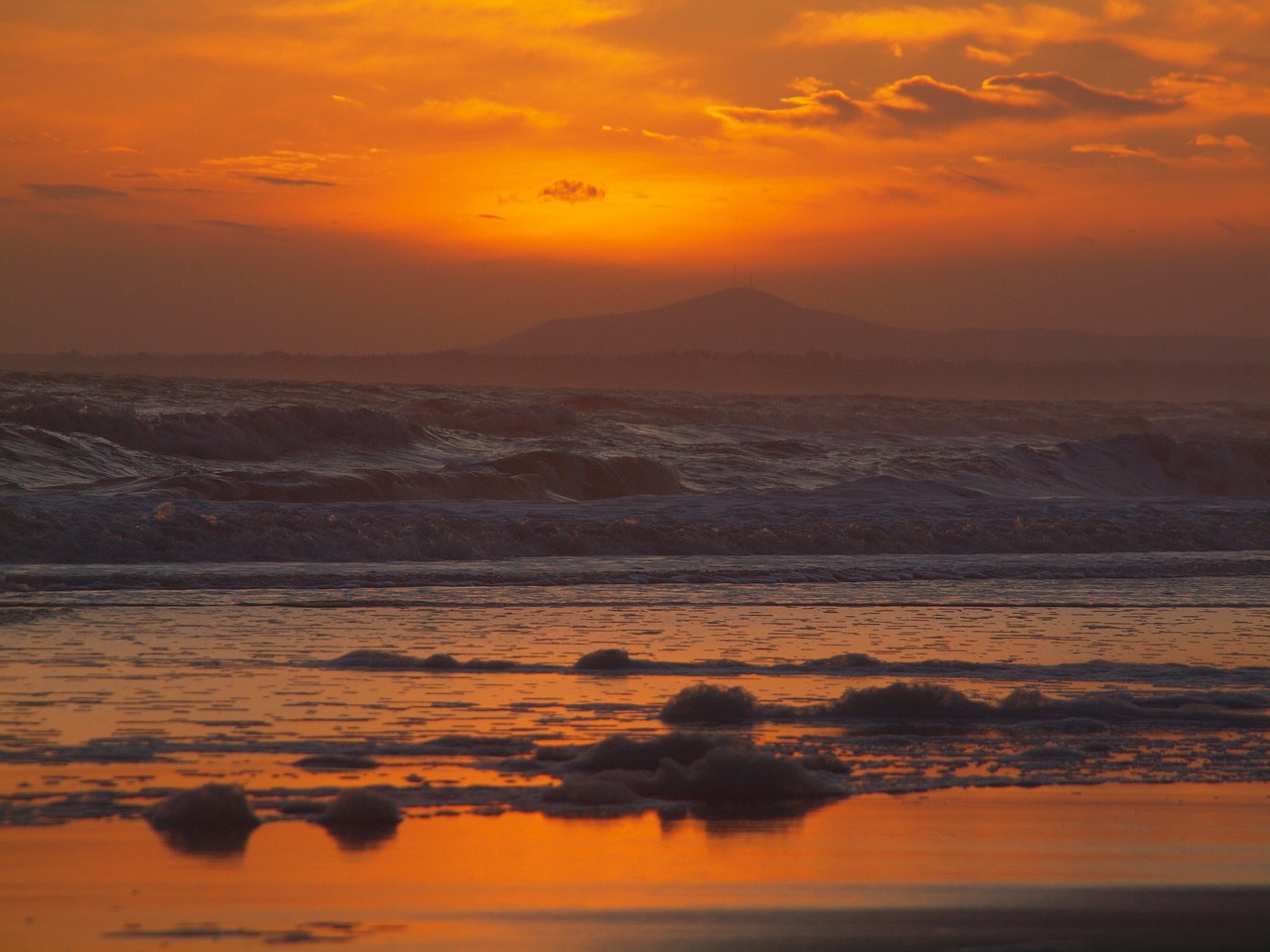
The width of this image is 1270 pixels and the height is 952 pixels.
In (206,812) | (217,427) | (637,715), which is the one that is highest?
(217,427)

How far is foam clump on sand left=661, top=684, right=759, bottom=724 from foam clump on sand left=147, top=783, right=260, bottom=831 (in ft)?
7.89

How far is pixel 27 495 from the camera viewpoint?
51.0ft

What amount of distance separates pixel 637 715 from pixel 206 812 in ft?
8.08

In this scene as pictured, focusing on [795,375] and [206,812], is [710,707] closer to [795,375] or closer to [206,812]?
[206,812]

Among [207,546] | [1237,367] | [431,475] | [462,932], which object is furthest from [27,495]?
[1237,367]

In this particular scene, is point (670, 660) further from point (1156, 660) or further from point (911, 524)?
point (911, 524)

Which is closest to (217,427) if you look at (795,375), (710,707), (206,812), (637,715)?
(637,715)

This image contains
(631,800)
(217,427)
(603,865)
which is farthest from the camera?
(217,427)

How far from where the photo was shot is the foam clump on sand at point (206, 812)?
4.69 meters

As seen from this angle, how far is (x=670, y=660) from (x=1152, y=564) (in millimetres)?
8424

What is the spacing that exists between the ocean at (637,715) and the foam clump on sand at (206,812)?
8 cm

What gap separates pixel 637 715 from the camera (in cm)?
664

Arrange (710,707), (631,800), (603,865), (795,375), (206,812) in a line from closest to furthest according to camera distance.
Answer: (603,865) → (206,812) → (631,800) → (710,707) → (795,375)

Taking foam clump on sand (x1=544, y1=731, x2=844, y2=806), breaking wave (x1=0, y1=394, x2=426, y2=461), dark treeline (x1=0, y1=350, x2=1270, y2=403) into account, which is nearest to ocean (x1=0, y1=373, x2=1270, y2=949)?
foam clump on sand (x1=544, y1=731, x2=844, y2=806)
